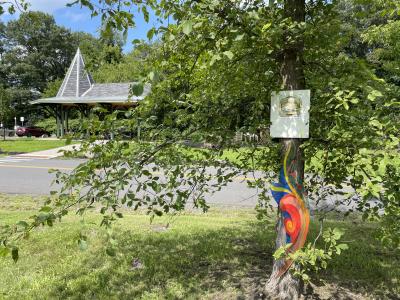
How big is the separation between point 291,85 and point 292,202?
0.82m

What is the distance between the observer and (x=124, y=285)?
350 centimetres

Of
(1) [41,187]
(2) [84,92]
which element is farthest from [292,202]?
(2) [84,92]

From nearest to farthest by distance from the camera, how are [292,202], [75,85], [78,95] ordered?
1. [292,202]
2. [78,95]
3. [75,85]

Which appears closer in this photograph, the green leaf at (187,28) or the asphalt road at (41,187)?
the green leaf at (187,28)

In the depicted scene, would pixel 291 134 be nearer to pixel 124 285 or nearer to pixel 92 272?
pixel 124 285

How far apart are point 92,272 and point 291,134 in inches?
92.4

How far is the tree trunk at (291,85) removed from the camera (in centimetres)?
275

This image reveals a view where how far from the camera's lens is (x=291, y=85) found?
280cm

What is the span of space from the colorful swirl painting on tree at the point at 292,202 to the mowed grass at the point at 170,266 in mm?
622

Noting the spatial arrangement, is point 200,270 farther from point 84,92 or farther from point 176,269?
point 84,92

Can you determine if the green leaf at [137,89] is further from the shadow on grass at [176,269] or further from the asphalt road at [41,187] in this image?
the asphalt road at [41,187]

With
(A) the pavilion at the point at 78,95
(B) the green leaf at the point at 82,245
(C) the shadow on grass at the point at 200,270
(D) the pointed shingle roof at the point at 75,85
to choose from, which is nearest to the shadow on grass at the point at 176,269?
(C) the shadow on grass at the point at 200,270

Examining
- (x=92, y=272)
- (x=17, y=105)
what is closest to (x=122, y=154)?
(x=92, y=272)

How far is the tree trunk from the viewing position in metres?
2.75
